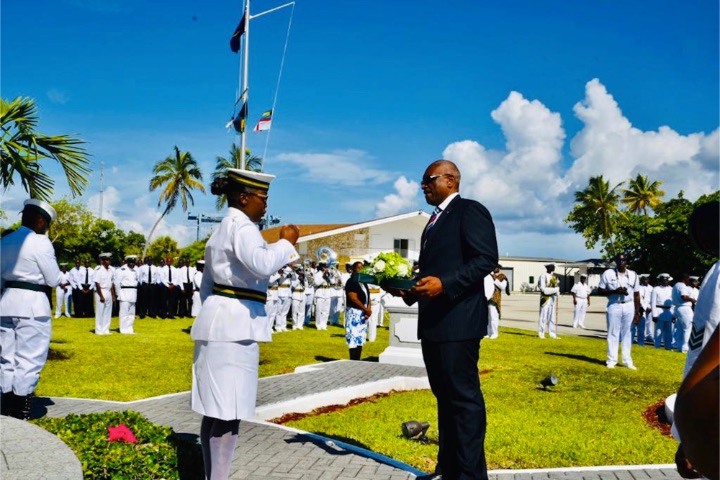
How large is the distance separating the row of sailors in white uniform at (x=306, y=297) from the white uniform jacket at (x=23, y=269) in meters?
12.1

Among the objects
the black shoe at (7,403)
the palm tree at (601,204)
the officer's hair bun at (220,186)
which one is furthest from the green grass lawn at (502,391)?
the palm tree at (601,204)

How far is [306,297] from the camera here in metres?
22.6

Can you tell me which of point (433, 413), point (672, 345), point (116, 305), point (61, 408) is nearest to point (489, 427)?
point (433, 413)

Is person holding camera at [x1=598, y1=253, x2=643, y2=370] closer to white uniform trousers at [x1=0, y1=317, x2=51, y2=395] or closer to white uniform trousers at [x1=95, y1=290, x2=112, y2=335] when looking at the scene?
white uniform trousers at [x1=0, y1=317, x2=51, y2=395]

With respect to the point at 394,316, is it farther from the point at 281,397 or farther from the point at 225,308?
the point at 225,308

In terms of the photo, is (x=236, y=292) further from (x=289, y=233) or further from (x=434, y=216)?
(x=434, y=216)

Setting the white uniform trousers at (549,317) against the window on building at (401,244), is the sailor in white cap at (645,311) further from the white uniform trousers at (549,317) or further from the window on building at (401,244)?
the window on building at (401,244)

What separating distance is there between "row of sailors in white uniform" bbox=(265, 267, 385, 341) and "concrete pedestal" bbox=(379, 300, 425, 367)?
606 centimetres

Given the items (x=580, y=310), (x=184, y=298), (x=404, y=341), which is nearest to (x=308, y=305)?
(x=184, y=298)

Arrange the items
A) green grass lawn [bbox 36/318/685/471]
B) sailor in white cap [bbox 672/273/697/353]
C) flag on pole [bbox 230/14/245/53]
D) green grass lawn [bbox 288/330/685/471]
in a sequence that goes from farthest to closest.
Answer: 1. flag on pole [bbox 230/14/245/53]
2. sailor in white cap [bbox 672/273/697/353]
3. green grass lawn [bbox 36/318/685/471]
4. green grass lawn [bbox 288/330/685/471]

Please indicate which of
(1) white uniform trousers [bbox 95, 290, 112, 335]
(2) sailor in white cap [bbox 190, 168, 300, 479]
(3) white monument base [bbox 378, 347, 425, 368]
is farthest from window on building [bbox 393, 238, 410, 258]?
(2) sailor in white cap [bbox 190, 168, 300, 479]

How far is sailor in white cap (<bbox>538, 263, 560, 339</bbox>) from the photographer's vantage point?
62.7 feet

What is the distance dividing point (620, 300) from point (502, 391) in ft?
14.3

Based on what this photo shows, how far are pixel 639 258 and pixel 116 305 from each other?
36.5 metres
